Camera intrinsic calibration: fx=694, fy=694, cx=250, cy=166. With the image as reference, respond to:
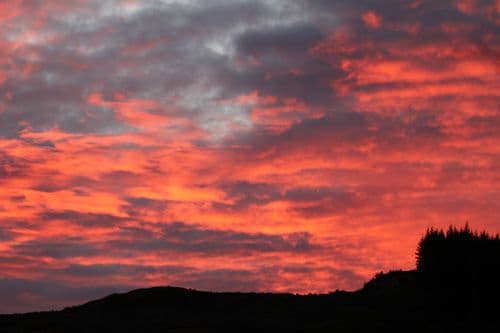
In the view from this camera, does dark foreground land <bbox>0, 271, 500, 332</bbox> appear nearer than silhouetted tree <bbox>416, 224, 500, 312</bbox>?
Yes

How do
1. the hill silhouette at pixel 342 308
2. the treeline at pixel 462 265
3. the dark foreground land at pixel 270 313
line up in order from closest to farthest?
1. the dark foreground land at pixel 270 313
2. the hill silhouette at pixel 342 308
3. the treeline at pixel 462 265

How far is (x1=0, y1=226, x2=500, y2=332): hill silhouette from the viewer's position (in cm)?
3806

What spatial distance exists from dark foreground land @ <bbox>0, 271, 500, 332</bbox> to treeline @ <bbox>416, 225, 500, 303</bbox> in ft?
2.56

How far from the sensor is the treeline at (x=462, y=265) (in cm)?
4050

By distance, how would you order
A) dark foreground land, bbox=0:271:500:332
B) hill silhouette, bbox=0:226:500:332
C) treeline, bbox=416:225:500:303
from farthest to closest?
treeline, bbox=416:225:500:303
hill silhouette, bbox=0:226:500:332
dark foreground land, bbox=0:271:500:332

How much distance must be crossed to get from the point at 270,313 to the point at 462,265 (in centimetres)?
1188

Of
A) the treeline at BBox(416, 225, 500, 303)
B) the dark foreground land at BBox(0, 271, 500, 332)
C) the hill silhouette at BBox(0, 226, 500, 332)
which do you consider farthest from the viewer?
the treeline at BBox(416, 225, 500, 303)

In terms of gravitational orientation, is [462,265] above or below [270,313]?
above

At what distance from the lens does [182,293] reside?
4900cm

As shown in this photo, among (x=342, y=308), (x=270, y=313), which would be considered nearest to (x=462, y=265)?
(x=342, y=308)

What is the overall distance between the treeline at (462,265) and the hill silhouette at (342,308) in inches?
2.2

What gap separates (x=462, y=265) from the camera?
1630 inches

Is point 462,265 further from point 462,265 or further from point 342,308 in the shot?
point 342,308

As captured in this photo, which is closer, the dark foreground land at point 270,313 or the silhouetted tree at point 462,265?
the dark foreground land at point 270,313
